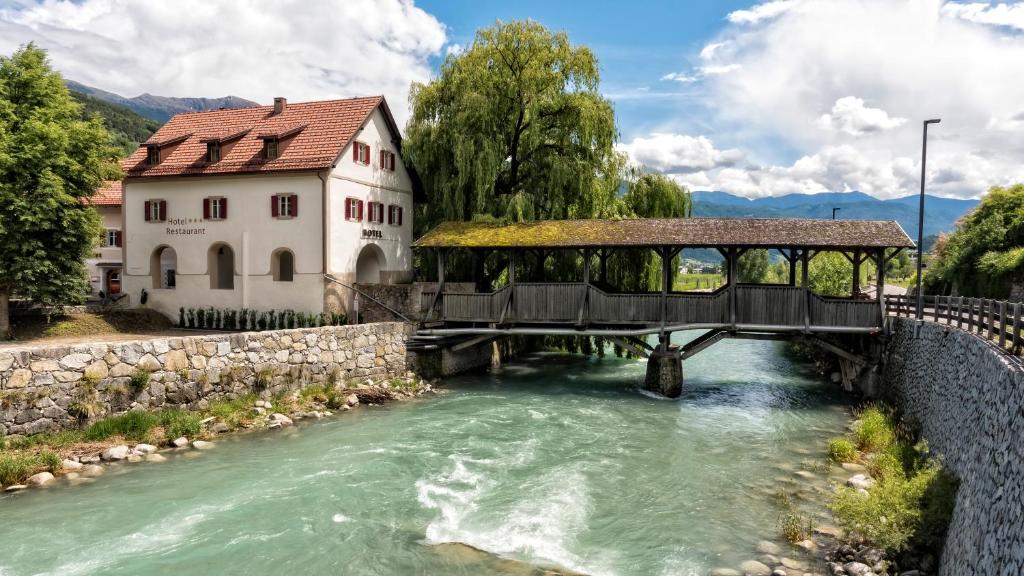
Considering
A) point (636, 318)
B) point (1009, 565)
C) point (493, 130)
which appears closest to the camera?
point (1009, 565)

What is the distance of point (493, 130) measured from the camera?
75.3 ft

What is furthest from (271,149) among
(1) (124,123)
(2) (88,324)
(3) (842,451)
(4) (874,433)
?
(1) (124,123)

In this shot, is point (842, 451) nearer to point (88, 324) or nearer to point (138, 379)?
A: point (138, 379)

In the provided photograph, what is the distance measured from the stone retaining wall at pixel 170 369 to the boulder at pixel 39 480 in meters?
1.43

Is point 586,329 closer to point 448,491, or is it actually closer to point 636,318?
point 636,318

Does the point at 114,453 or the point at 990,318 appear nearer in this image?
the point at 990,318

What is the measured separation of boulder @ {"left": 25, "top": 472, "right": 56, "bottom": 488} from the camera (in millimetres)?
10039

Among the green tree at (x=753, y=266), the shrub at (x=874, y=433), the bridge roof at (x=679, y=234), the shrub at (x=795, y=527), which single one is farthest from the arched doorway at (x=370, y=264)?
the green tree at (x=753, y=266)

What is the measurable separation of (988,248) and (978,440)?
26518mm

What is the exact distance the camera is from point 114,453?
11.4m

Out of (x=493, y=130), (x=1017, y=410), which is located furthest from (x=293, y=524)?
(x=493, y=130)

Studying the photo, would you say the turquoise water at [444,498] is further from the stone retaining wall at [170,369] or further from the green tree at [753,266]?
the green tree at [753,266]

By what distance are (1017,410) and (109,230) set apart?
107 feet

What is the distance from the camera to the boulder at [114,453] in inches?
445
